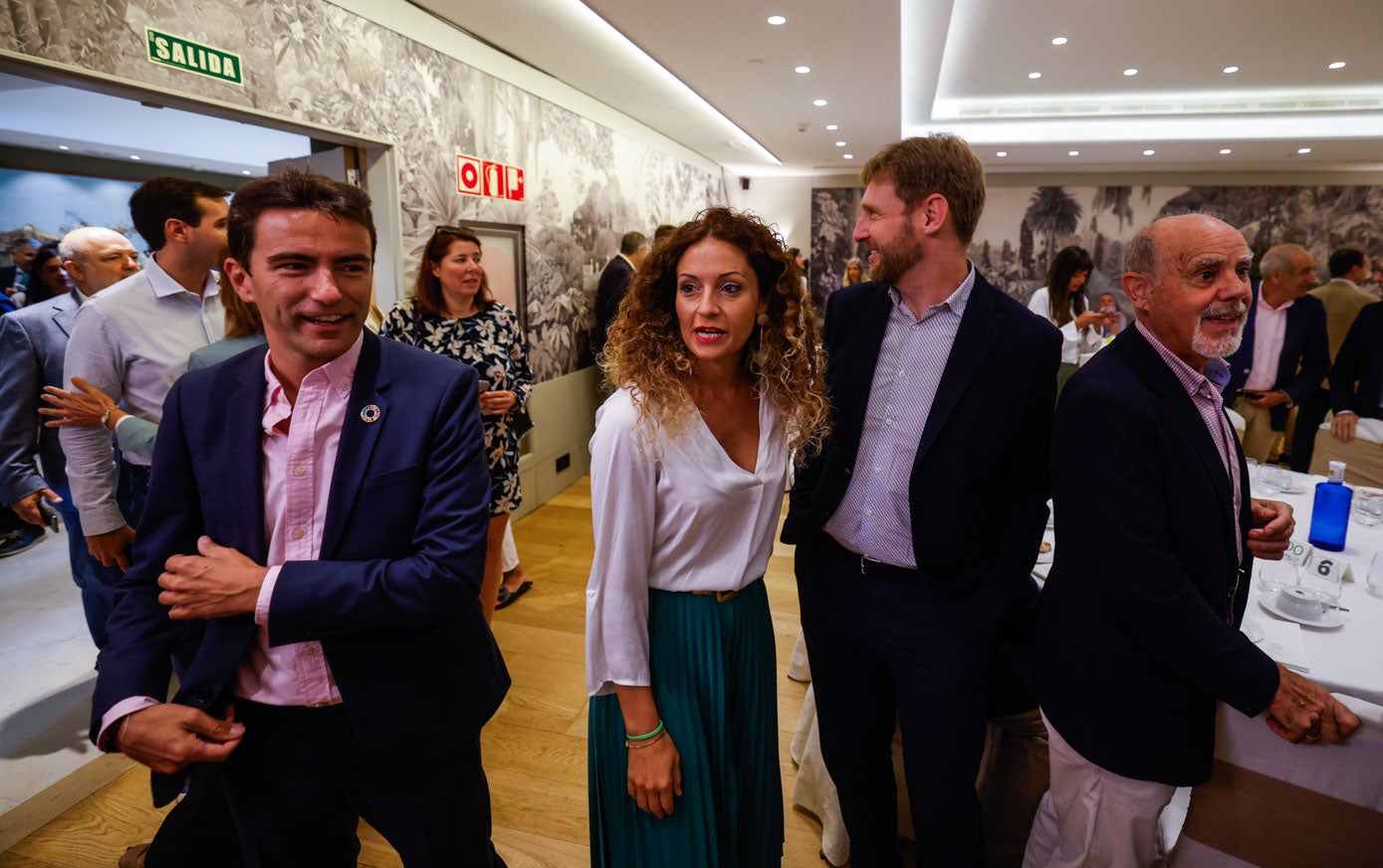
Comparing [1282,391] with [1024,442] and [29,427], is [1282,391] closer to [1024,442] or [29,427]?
[1024,442]

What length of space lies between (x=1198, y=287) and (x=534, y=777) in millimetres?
2467

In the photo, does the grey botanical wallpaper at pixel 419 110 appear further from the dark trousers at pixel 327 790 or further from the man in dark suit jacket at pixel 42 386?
the dark trousers at pixel 327 790

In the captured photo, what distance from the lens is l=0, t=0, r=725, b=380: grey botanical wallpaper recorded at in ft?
7.88

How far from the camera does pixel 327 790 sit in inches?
52.2

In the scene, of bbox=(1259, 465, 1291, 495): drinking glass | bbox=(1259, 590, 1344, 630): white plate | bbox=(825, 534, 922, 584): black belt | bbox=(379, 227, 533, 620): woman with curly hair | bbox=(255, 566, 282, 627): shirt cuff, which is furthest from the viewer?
bbox=(379, 227, 533, 620): woman with curly hair

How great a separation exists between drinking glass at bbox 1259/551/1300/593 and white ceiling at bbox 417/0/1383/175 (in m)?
3.43

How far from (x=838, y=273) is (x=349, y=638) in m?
12.3

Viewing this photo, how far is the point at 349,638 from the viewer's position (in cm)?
124

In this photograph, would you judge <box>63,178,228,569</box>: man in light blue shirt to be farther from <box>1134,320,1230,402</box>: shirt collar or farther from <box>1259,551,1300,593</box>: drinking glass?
<box>1259,551,1300,593</box>: drinking glass

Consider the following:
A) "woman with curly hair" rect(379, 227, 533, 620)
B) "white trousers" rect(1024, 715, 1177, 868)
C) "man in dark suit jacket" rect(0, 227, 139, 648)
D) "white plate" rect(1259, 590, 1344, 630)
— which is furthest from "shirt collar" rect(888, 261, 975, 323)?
"man in dark suit jacket" rect(0, 227, 139, 648)

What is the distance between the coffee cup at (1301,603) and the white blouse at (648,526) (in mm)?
1519

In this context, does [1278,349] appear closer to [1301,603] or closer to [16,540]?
[1301,603]

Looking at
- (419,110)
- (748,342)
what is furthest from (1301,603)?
(419,110)

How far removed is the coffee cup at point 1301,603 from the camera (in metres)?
1.78
